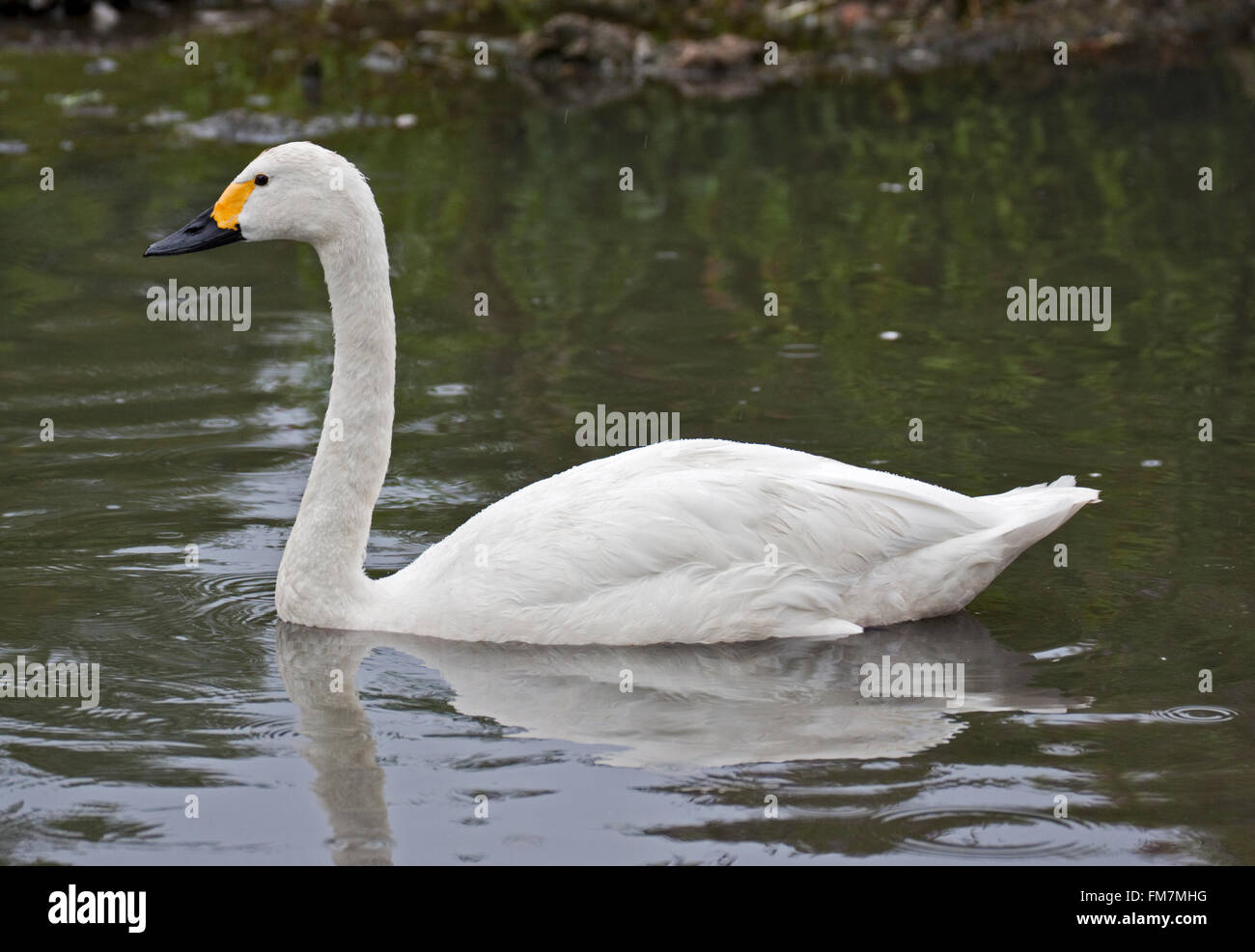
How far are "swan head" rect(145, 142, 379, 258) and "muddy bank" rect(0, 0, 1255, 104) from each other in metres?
13.3

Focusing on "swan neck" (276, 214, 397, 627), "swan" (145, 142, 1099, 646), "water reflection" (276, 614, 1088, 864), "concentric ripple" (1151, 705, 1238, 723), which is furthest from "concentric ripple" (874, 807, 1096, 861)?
"swan neck" (276, 214, 397, 627)

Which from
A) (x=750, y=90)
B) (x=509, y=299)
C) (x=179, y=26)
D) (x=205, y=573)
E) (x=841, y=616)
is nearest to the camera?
(x=841, y=616)

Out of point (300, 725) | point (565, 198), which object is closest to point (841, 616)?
point (300, 725)

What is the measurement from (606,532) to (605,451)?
2629mm

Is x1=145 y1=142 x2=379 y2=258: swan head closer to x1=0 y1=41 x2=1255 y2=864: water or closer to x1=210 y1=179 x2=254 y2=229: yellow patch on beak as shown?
x1=210 y1=179 x2=254 y2=229: yellow patch on beak

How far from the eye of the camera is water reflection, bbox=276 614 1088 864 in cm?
652

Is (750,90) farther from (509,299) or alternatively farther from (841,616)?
(841,616)

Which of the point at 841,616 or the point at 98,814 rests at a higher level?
the point at 841,616

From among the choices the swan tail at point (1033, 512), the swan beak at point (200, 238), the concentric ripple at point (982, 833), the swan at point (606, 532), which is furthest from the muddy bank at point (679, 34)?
the concentric ripple at point (982, 833)

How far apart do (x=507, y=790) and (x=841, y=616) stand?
1.89 m

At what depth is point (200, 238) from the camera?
773 cm

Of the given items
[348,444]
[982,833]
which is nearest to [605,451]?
[348,444]

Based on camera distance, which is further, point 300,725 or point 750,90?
point 750,90

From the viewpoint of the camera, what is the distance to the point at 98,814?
20.0 ft
